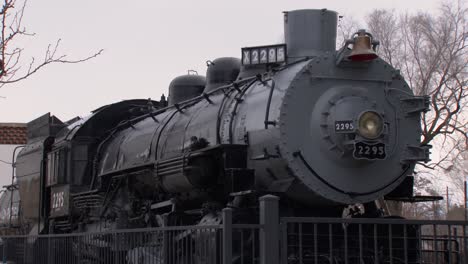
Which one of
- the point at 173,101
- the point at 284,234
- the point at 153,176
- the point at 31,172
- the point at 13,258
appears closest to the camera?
the point at 284,234

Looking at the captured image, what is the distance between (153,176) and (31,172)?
646cm

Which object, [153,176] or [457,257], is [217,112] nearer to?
[153,176]

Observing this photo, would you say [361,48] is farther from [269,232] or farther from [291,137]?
[269,232]

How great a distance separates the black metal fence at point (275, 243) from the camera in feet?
22.3

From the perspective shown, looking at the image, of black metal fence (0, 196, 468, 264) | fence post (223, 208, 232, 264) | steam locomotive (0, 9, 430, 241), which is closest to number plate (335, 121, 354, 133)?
steam locomotive (0, 9, 430, 241)

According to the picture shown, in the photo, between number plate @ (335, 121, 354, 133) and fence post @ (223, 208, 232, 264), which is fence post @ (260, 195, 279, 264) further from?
number plate @ (335, 121, 354, 133)

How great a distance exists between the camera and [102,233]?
34.8ft

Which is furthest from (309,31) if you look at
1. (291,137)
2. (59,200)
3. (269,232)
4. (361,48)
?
(59,200)

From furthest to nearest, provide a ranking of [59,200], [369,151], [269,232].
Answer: [59,200] → [369,151] → [269,232]

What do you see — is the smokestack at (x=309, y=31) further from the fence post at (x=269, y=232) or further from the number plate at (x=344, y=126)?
the fence post at (x=269, y=232)

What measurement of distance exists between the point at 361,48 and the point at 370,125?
1027 mm

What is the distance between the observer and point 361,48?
361 inches

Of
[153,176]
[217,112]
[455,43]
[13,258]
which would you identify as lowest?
[13,258]

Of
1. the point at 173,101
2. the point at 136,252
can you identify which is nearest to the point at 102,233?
the point at 136,252
